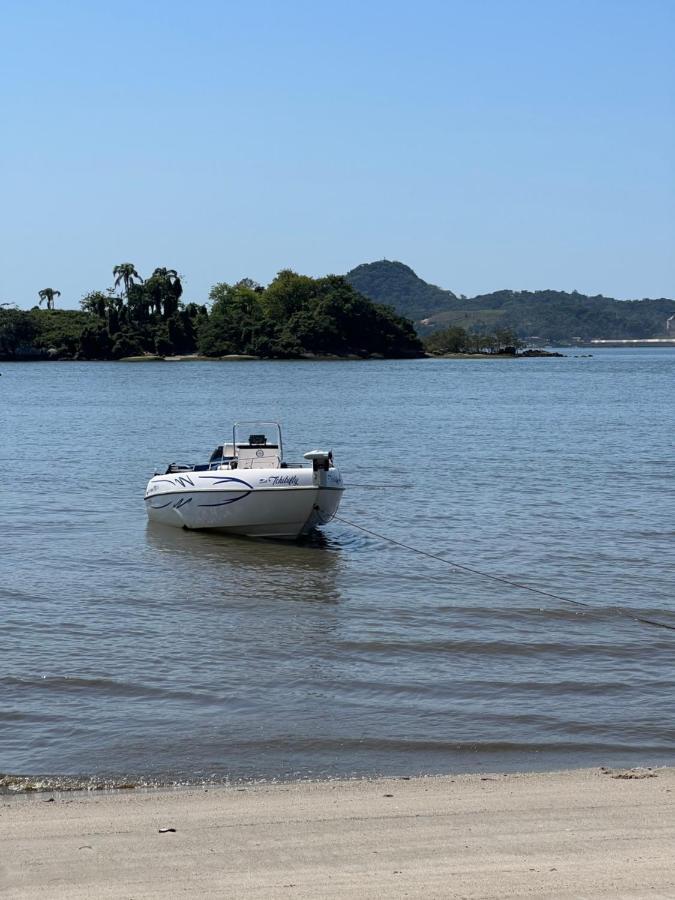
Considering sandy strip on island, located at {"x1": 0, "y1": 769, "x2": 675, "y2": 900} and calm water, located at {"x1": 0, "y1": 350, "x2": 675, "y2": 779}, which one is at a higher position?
sandy strip on island, located at {"x1": 0, "y1": 769, "x2": 675, "y2": 900}

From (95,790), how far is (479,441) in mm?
36919

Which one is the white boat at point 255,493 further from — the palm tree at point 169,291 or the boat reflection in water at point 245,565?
the palm tree at point 169,291

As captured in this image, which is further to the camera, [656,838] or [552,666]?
[552,666]

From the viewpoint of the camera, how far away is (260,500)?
20500mm

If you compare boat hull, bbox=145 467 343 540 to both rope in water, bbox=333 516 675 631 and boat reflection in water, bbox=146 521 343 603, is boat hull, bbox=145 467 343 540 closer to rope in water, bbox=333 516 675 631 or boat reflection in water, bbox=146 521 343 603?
boat reflection in water, bbox=146 521 343 603

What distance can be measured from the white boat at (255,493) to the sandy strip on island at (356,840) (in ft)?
37.2

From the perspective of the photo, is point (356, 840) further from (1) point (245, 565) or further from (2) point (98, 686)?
(1) point (245, 565)

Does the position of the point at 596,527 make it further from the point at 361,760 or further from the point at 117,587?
the point at 361,760

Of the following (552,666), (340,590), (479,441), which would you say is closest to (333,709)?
(552,666)

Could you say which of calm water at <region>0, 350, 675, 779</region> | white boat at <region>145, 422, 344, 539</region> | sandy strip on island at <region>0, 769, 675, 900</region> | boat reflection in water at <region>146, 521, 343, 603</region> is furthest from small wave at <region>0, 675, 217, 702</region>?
white boat at <region>145, 422, 344, 539</region>

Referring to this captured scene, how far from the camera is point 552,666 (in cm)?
1291

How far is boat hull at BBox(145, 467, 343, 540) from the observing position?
2039 cm

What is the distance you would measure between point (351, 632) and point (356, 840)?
7055 millimetres

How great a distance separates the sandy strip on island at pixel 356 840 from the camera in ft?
21.8
